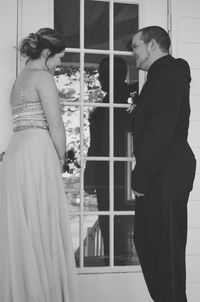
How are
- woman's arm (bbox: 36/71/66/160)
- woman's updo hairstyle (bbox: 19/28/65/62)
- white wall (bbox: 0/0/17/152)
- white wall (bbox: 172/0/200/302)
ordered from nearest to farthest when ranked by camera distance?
woman's arm (bbox: 36/71/66/160)
woman's updo hairstyle (bbox: 19/28/65/62)
white wall (bbox: 0/0/17/152)
white wall (bbox: 172/0/200/302)

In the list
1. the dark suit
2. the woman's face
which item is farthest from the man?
the woman's face

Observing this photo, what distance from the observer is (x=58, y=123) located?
254 cm

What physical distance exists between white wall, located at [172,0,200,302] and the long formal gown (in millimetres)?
1002

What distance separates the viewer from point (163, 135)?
7.75 ft

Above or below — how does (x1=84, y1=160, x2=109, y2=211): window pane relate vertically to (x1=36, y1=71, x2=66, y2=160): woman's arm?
below

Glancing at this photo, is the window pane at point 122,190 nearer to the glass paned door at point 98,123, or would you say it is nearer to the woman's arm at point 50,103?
the glass paned door at point 98,123

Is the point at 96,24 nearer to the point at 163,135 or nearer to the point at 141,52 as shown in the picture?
the point at 141,52

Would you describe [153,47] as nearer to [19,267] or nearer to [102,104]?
[102,104]

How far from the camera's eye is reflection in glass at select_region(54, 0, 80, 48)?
313cm

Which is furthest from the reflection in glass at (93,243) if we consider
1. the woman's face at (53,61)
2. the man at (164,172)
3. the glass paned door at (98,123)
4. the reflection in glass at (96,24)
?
the reflection in glass at (96,24)

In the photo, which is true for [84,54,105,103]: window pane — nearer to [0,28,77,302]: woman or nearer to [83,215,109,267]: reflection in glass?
[0,28,77,302]: woman

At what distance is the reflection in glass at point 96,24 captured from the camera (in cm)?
317

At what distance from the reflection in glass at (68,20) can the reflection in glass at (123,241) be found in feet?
3.85

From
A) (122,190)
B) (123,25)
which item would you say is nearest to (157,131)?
(122,190)
